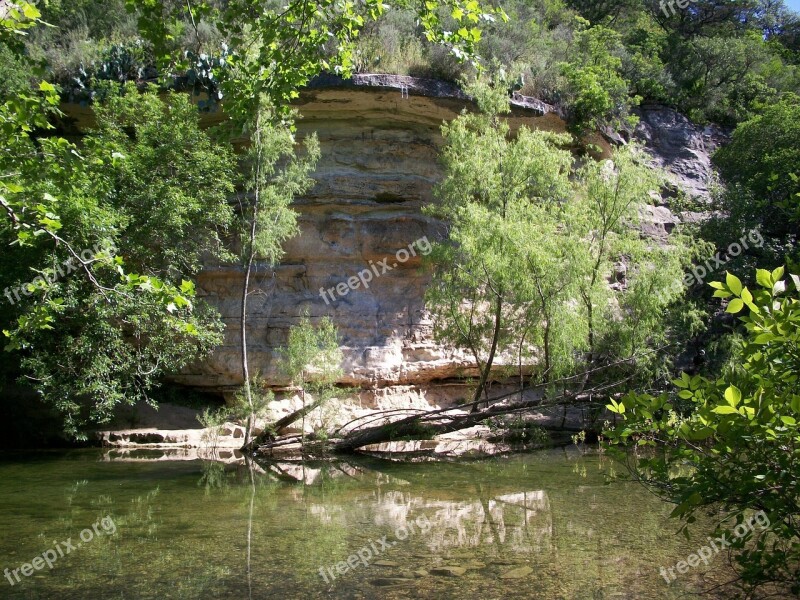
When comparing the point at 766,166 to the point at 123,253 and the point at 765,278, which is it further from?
the point at 765,278

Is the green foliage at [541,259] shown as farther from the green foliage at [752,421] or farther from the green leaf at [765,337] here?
the green leaf at [765,337]

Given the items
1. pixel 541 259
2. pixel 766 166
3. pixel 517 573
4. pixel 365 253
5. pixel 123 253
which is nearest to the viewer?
pixel 517 573

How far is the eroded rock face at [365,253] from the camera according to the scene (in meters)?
18.0

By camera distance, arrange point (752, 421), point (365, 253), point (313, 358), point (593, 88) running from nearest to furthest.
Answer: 1. point (752, 421)
2. point (313, 358)
3. point (365, 253)
4. point (593, 88)

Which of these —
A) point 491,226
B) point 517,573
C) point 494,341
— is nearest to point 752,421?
point 517,573

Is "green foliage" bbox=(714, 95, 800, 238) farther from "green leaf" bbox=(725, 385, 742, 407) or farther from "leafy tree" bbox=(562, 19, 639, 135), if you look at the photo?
"green leaf" bbox=(725, 385, 742, 407)

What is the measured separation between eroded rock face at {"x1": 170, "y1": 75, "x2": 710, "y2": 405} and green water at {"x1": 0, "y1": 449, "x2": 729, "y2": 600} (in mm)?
6283

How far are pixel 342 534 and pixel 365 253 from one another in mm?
12405

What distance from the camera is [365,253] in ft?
62.2

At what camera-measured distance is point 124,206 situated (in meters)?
15.6

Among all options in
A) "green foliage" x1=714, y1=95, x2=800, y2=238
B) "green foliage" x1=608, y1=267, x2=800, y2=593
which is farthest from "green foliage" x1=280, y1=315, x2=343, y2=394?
"green foliage" x1=714, y1=95, x2=800, y2=238

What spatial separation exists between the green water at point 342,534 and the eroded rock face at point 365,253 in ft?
20.6

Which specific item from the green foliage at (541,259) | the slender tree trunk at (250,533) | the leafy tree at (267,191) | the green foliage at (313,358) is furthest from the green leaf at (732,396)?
the leafy tree at (267,191)

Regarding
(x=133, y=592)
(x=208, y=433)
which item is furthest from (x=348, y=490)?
(x=208, y=433)
